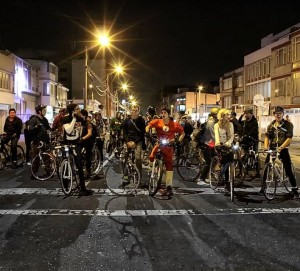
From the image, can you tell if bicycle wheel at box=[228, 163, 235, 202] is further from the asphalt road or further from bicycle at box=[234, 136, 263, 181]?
bicycle at box=[234, 136, 263, 181]

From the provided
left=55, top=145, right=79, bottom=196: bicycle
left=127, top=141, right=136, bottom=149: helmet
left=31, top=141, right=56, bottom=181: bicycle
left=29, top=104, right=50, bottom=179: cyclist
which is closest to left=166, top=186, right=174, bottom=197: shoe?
left=127, top=141, right=136, bottom=149: helmet

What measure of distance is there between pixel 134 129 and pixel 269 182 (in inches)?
134

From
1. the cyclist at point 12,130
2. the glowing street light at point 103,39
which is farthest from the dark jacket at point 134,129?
the glowing street light at point 103,39

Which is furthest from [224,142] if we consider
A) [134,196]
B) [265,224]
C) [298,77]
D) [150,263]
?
[298,77]

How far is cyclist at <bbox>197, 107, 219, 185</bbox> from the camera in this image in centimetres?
1063

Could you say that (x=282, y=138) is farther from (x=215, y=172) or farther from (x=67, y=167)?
(x=67, y=167)

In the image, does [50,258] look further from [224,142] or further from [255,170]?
[255,170]

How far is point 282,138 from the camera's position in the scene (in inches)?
347

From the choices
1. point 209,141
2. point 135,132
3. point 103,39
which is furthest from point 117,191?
point 103,39

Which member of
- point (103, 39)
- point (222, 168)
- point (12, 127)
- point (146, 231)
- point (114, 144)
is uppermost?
point (103, 39)

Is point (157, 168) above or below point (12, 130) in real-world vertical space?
below

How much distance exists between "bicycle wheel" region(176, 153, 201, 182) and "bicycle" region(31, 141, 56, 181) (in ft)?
11.7

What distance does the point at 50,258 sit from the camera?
5125 millimetres

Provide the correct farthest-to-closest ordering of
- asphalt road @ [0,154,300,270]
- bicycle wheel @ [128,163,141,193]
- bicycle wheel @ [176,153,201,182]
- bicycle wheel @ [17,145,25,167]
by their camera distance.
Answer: bicycle wheel @ [17,145,25,167], bicycle wheel @ [176,153,201,182], bicycle wheel @ [128,163,141,193], asphalt road @ [0,154,300,270]
